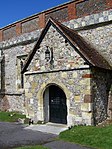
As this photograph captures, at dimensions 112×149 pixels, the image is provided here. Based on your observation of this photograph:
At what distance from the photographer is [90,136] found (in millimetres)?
8648

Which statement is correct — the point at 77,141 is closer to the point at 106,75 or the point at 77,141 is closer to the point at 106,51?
the point at 106,75

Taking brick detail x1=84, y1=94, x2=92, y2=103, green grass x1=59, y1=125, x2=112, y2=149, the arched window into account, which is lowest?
green grass x1=59, y1=125, x2=112, y2=149

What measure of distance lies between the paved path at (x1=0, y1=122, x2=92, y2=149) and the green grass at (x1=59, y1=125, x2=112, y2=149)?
425 mm

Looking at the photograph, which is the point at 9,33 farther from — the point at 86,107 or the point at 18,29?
the point at 86,107

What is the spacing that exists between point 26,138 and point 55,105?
339 cm

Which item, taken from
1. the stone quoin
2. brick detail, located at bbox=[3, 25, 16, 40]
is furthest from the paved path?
brick detail, located at bbox=[3, 25, 16, 40]

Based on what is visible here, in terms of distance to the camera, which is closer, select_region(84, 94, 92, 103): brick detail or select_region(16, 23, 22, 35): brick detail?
select_region(84, 94, 92, 103): brick detail

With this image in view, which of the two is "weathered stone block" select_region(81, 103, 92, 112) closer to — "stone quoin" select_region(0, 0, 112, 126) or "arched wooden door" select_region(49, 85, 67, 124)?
"stone quoin" select_region(0, 0, 112, 126)

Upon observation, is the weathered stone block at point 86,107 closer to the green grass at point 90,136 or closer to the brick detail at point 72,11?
the green grass at point 90,136

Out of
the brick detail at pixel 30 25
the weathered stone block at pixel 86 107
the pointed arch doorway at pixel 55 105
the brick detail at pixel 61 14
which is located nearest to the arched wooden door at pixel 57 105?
the pointed arch doorway at pixel 55 105

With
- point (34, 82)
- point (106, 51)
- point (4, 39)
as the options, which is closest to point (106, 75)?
point (106, 51)

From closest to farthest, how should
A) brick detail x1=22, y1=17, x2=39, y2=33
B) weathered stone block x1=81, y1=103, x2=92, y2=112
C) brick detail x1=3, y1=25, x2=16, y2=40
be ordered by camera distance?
weathered stone block x1=81, y1=103, x2=92, y2=112
brick detail x1=22, y1=17, x2=39, y2=33
brick detail x1=3, y1=25, x2=16, y2=40

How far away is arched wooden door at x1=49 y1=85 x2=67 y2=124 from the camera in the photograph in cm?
1191

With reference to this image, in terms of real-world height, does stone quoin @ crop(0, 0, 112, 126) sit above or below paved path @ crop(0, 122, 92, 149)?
above
